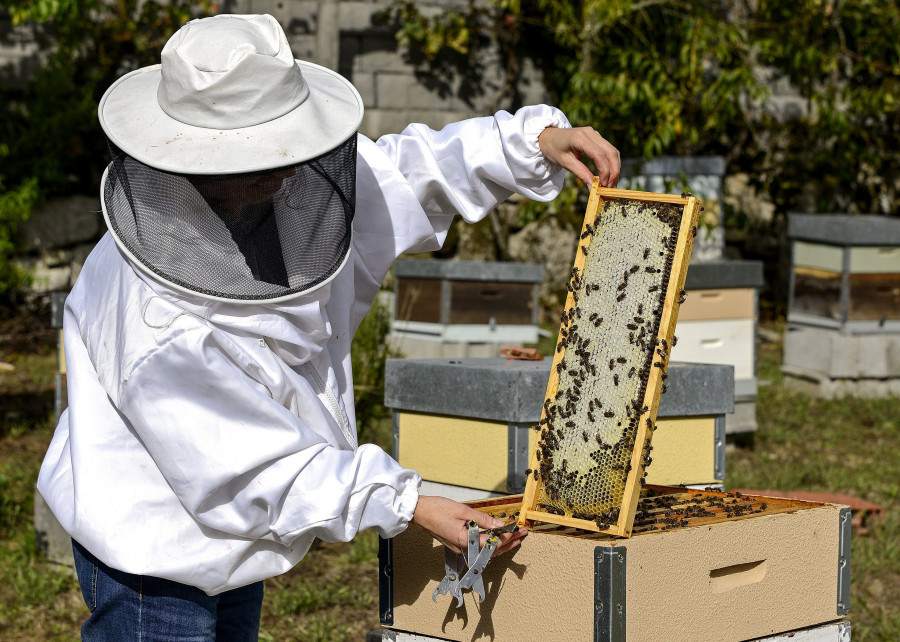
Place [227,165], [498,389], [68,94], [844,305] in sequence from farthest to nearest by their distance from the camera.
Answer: [68,94], [844,305], [498,389], [227,165]

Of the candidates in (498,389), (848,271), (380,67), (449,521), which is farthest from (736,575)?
(380,67)

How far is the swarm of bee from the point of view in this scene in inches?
72.6

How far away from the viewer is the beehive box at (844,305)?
20.6 feet

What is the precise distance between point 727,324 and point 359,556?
2.58m

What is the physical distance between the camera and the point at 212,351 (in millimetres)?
1606

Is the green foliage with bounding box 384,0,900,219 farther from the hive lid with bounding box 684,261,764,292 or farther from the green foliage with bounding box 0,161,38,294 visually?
the green foliage with bounding box 0,161,38,294

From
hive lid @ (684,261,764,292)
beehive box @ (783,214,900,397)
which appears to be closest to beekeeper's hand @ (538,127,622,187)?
hive lid @ (684,261,764,292)

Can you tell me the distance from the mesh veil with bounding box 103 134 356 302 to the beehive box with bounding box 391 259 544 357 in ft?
13.2

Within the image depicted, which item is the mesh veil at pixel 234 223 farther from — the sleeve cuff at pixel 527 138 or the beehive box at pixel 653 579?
the beehive box at pixel 653 579

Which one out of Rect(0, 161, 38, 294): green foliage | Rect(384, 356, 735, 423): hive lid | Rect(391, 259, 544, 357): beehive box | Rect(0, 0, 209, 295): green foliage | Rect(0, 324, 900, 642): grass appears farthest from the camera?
Rect(0, 0, 209, 295): green foliage

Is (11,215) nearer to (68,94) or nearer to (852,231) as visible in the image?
(68,94)

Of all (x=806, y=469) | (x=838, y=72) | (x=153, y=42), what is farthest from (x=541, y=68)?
(x=806, y=469)

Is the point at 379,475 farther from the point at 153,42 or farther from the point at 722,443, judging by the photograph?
the point at 153,42

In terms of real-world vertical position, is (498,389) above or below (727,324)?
above
